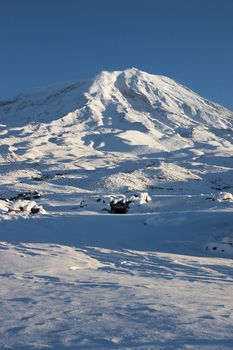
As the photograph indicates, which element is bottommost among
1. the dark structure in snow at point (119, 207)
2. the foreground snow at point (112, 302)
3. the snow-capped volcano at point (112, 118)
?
the foreground snow at point (112, 302)

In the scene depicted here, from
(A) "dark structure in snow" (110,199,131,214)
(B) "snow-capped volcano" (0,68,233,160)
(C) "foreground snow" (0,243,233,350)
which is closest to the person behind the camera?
Answer: (C) "foreground snow" (0,243,233,350)

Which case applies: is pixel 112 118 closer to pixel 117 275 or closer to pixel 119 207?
pixel 119 207

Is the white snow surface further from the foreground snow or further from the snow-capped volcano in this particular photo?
the snow-capped volcano

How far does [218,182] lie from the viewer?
59656 millimetres

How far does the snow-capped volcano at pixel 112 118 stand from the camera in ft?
316

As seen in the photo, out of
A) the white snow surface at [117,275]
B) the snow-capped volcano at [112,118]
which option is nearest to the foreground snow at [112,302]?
the white snow surface at [117,275]

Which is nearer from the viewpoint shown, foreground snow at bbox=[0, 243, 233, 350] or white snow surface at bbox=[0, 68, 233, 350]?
foreground snow at bbox=[0, 243, 233, 350]

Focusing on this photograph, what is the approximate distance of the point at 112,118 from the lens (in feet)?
400

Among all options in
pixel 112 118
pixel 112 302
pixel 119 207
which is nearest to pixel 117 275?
pixel 112 302

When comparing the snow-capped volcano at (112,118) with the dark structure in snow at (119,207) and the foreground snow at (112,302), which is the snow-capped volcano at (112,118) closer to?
the dark structure in snow at (119,207)

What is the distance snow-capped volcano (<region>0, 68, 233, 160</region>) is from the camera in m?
96.3

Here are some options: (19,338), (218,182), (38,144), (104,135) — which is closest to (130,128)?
(104,135)

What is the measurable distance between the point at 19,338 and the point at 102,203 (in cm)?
2049

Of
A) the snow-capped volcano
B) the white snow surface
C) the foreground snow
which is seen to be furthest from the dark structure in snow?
Answer: the snow-capped volcano
